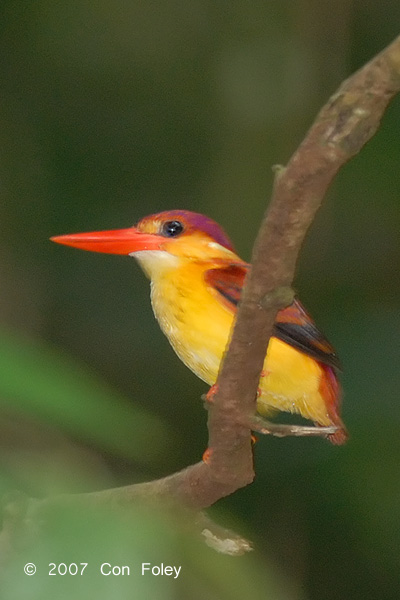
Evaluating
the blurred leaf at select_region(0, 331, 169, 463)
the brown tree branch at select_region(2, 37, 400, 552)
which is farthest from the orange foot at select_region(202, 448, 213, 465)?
the blurred leaf at select_region(0, 331, 169, 463)

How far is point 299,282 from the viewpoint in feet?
11.2

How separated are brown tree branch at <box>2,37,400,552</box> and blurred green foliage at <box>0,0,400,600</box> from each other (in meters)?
1.30

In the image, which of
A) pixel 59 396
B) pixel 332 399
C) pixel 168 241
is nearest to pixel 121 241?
pixel 168 241

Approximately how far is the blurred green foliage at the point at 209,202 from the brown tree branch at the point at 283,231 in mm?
1304

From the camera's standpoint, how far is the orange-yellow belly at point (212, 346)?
1.83m

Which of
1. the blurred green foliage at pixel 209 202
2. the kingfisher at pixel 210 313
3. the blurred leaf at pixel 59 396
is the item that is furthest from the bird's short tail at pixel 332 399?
the blurred leaf at pixel 59 396

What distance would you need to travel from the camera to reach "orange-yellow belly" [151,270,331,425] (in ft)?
5.99

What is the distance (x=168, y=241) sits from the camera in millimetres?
2041

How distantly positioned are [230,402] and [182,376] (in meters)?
2.17

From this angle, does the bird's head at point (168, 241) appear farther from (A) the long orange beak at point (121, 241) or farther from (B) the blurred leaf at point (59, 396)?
(B) the blurred leaf at point (59, 396)

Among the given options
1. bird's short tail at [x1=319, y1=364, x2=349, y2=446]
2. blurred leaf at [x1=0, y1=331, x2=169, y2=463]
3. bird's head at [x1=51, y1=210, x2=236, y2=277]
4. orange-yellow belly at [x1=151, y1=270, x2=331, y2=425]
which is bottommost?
bird's short tail at [x1=319, y1=364, x2=349, y2=446]

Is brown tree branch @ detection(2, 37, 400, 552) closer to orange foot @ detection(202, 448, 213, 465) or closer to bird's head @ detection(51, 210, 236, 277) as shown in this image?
orange foot @ detection(202, 448, 213, 465)

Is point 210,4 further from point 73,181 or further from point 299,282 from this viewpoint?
point 299,282

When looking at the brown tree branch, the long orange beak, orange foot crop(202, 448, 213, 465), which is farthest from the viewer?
the long orange beak
